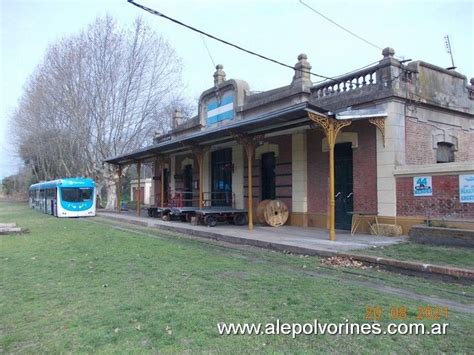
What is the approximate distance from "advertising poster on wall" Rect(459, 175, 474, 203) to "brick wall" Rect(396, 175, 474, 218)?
9 cm

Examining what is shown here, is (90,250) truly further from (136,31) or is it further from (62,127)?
(62,127)

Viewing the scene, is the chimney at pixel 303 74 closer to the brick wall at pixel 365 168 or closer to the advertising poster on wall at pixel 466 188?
the brick wall at pixel 365 168

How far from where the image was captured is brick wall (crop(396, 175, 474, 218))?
11656 millimetres

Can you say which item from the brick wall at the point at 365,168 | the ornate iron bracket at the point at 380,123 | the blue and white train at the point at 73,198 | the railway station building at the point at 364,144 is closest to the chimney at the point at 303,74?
the railway station building at the point at 364,144

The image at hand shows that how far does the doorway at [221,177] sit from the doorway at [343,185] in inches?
272

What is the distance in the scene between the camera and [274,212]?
16.9m

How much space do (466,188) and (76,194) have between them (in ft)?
80.2

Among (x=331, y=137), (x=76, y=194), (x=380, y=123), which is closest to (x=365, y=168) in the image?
(x=380, y=123)

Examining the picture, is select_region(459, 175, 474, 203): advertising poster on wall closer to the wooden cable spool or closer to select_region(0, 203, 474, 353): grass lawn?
select_region(0, 203, 474, 353): grass lawn

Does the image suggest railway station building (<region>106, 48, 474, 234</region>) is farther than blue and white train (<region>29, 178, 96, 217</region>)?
No

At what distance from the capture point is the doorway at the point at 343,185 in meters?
15.0

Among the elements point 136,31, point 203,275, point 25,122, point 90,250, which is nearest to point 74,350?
point 203,275

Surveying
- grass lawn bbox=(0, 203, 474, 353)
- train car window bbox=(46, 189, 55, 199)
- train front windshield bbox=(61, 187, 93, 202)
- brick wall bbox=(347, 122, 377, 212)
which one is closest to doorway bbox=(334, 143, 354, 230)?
brick wall bbox=(347, 122, 377, 212)
